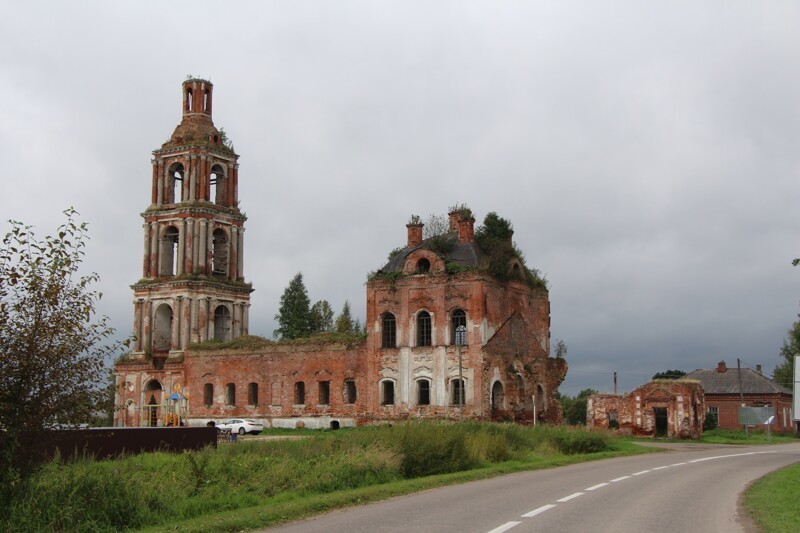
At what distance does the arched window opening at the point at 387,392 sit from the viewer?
1871 inches

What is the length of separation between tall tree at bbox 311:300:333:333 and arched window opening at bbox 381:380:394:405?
33.8 meters

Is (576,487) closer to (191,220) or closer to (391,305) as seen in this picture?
(391,305)

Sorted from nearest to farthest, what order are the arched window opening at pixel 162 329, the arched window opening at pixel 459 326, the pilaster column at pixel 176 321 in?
the arched window opening at pixel 459 326
the pilaster column at pixel 176 321
the arched window opening at pixel 162 329

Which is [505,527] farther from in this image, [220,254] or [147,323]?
[220,254]

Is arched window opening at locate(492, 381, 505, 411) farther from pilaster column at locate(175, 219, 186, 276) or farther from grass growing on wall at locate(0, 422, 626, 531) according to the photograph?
pilaster column at locate(175, 219, 186, 276)

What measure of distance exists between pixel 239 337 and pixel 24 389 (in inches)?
1695

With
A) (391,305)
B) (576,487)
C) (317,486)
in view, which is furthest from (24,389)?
(391,305)

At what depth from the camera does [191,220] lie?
55375mm

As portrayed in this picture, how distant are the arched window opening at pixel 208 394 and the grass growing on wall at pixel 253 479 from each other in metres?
31.8

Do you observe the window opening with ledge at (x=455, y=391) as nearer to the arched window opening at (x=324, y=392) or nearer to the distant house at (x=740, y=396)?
the arched window opening at (x=324, y=392)

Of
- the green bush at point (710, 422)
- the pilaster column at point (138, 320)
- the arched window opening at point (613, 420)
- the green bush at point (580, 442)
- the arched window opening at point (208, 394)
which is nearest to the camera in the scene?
the green bush at point (580, 442)

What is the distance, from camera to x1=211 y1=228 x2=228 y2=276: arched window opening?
57.5 meters

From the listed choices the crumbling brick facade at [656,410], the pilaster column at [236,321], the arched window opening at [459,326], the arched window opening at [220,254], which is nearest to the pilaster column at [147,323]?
the arched window opening at [220,254]

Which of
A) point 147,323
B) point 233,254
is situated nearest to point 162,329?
point 147,323
